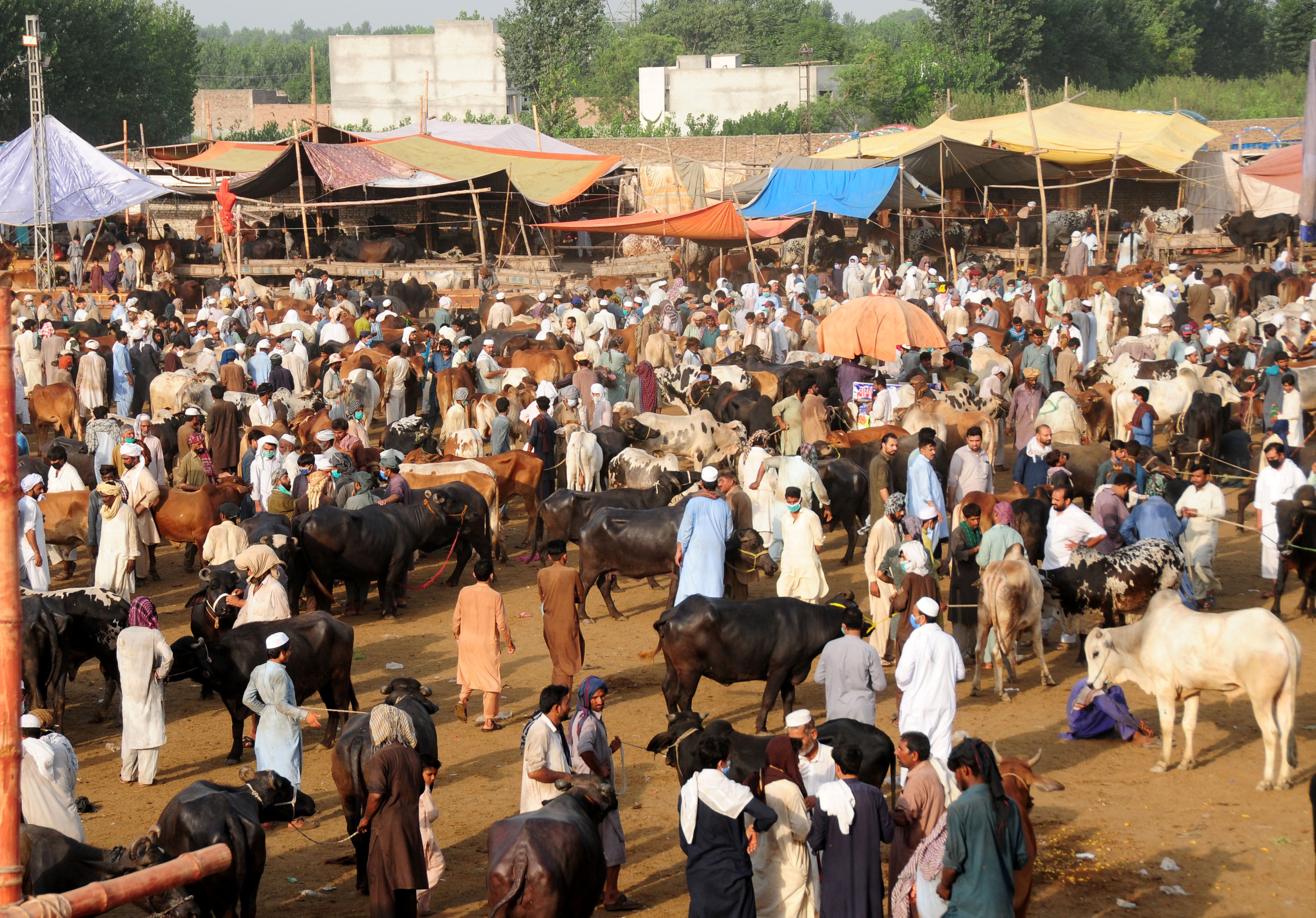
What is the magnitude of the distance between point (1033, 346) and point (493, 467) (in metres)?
7.18

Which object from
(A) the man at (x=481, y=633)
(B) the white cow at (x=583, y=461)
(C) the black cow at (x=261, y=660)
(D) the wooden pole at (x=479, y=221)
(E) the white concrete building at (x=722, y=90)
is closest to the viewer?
(C) the black cow at (x=261, y=660)

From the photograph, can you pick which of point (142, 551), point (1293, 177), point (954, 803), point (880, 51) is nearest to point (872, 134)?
point (1293, 177)

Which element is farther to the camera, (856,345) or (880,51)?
(880,51)

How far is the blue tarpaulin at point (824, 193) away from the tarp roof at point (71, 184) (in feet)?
42.6

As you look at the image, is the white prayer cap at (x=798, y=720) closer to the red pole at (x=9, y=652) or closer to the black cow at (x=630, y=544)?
the red pole at (x=9, y=652)

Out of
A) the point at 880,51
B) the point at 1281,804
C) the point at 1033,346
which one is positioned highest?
the point at 880,51

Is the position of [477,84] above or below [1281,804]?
above

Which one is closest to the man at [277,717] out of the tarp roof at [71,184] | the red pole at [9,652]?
the red pole at [9,652]

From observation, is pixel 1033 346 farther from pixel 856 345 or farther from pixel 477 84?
pixel 477 84

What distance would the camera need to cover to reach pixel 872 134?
3984cm

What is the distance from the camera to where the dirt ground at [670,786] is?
7.30m

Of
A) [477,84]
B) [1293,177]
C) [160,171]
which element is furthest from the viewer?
[477,84]

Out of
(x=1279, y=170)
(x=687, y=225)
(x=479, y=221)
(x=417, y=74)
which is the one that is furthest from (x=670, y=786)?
(x=417, y=74)

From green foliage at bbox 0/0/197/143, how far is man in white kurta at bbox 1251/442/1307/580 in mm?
42362
